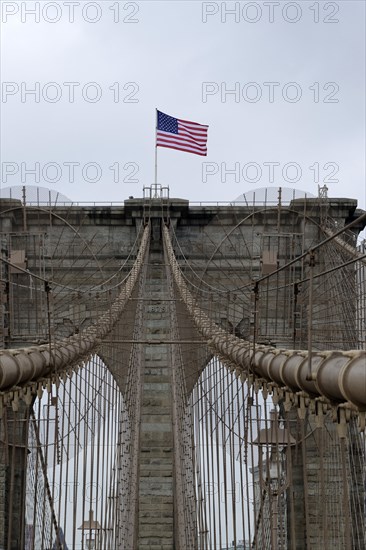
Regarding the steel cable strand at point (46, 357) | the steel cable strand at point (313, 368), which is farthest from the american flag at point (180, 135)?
the steel cable strand at point (313, 368)

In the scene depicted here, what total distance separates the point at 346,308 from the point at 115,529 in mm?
9711

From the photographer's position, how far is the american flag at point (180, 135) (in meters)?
18.2

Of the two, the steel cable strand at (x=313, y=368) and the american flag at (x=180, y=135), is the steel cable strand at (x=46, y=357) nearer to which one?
the steel cable strand at (x=313, y=368)

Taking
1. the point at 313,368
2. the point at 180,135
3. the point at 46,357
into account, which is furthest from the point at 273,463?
the point at 313,368

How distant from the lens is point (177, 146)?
18.3 meters

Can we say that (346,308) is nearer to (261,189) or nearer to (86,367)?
(261,189)

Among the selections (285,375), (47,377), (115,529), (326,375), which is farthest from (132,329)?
(326,375)

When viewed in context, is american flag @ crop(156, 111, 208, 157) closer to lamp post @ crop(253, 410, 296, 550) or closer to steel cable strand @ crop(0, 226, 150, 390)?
lamp post @ crop(253, 410, 296, 550)

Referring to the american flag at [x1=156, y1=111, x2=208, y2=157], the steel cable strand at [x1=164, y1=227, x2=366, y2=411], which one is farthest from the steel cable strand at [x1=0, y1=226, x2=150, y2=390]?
the american flag at [x1=156, y1=111, x2=208, y2=157]

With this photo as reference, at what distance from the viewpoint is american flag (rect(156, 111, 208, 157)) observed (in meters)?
18.2

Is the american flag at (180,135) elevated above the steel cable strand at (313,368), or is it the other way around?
the american flag at (180,135)

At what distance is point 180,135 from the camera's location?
18.5 meters

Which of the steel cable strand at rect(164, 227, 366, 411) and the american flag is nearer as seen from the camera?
the steel cable strand at rect(164, 227, 366, 411)

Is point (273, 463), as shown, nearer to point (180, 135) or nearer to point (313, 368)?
point (180, 135)
